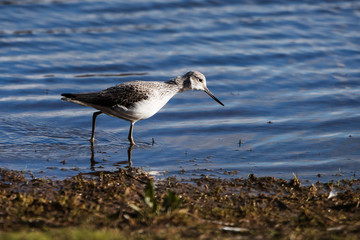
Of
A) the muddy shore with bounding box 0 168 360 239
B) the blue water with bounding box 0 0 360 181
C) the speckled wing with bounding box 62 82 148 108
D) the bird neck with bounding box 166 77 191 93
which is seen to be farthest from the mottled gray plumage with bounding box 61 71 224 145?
the muddy shore with bounding box 0 168 360 239

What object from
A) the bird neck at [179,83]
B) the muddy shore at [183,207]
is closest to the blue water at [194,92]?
the muddy shore at [183,207]

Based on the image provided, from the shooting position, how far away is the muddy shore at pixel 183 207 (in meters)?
5.01

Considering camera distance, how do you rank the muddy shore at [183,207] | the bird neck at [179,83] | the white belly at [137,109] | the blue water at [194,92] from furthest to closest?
the bird neck at [179,83] → the white belly at [137,109] → the blue water at [194,92] → the muddy shore at [183,207]

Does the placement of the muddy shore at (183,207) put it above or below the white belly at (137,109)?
below

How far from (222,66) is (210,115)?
3075 mm

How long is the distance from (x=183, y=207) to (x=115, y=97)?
336cm

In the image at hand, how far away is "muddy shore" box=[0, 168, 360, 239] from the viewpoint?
5.01 metres

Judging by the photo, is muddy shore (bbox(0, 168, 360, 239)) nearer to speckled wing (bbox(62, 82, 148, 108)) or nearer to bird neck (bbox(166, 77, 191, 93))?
speckled wing (bbox(62, 82, 148, 108))

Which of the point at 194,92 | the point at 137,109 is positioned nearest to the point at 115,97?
the point at 137,109

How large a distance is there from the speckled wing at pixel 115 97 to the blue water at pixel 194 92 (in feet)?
2.49

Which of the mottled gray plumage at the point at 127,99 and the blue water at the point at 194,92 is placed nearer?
the blue water at the point at 194,92

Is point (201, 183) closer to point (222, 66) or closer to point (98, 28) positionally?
point (222, 66)

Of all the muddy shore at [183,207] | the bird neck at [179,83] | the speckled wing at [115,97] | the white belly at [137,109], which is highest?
the bird neck at [179,83]

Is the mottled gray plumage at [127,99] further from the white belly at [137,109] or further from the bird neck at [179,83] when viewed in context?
the bird neck at [179,83]
